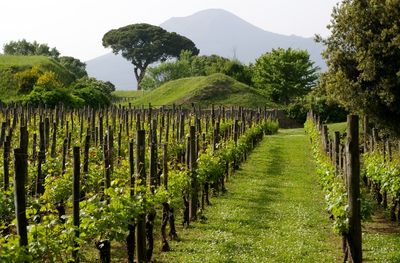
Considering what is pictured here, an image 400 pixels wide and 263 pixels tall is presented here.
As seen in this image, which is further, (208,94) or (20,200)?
(208,94)

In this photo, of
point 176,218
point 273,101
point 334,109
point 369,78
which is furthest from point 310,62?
point 176,218

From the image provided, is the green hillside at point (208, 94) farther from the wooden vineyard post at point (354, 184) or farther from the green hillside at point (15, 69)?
the wooden vineyard post at point (354, 184)

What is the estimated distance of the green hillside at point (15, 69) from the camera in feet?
209

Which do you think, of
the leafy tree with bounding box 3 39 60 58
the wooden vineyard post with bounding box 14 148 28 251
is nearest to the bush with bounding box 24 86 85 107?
the wooden vineyard post with bounding box 14 148 28 251

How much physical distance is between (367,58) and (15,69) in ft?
188

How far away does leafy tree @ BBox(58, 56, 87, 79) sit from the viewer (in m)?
109

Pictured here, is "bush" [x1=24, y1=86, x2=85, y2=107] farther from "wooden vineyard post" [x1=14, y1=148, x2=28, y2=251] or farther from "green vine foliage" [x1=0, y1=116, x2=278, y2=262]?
"wooden vineyard post" [x1=14, y1=148, x2=28, y2=251]

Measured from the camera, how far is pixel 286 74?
7994cm

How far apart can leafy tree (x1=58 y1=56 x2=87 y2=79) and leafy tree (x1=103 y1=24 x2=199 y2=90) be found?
29.9 ft

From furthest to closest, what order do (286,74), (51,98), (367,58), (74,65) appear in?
(74,65), (286,74), (51,98), (367,58)

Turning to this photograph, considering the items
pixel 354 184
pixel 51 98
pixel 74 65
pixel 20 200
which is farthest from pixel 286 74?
pixel 20 200

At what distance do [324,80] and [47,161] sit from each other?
16.1 metres

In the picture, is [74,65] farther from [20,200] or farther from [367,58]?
[20,200]

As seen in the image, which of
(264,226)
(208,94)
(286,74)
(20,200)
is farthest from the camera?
(286,74)
